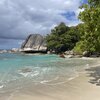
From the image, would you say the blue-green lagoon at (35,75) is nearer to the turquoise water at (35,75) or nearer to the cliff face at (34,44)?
the turquoise water at (35,75)

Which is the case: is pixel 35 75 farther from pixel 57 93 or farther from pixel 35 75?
pixel 57 93

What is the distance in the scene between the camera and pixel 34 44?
128m

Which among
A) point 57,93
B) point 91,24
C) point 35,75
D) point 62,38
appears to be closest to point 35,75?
point 35,75

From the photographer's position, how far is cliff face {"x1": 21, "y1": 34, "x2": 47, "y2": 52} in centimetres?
11589

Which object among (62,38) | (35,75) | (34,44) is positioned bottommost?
(35,75)

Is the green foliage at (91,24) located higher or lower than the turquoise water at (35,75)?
higher

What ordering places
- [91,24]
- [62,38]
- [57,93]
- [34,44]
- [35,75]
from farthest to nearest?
1. [34,44]
2. [62,38]
3. [35,75]
4. [91,24]
5. [57,93]

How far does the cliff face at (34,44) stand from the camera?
115887mm

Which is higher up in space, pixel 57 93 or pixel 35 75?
pixel 35 75

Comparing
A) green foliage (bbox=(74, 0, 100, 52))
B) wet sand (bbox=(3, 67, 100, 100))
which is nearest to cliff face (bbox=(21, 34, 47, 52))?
green foliage (bbox=(74, 0, 100, 52))

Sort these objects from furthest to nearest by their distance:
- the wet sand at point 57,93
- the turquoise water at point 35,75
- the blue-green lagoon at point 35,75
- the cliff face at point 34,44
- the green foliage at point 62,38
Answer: the cliff face at point 34,44, the green foliage at point 62,38, the turquoise water at point 35,75, the blue-green lagoon at point 35,75, the wet sand at point 57,93

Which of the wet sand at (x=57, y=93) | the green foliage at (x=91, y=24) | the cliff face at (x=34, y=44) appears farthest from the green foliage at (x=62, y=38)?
the wet sand at (x=57, y=93)

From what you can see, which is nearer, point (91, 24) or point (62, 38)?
point (91, 24)

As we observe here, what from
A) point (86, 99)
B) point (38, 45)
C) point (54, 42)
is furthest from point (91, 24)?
point (38, 45)
